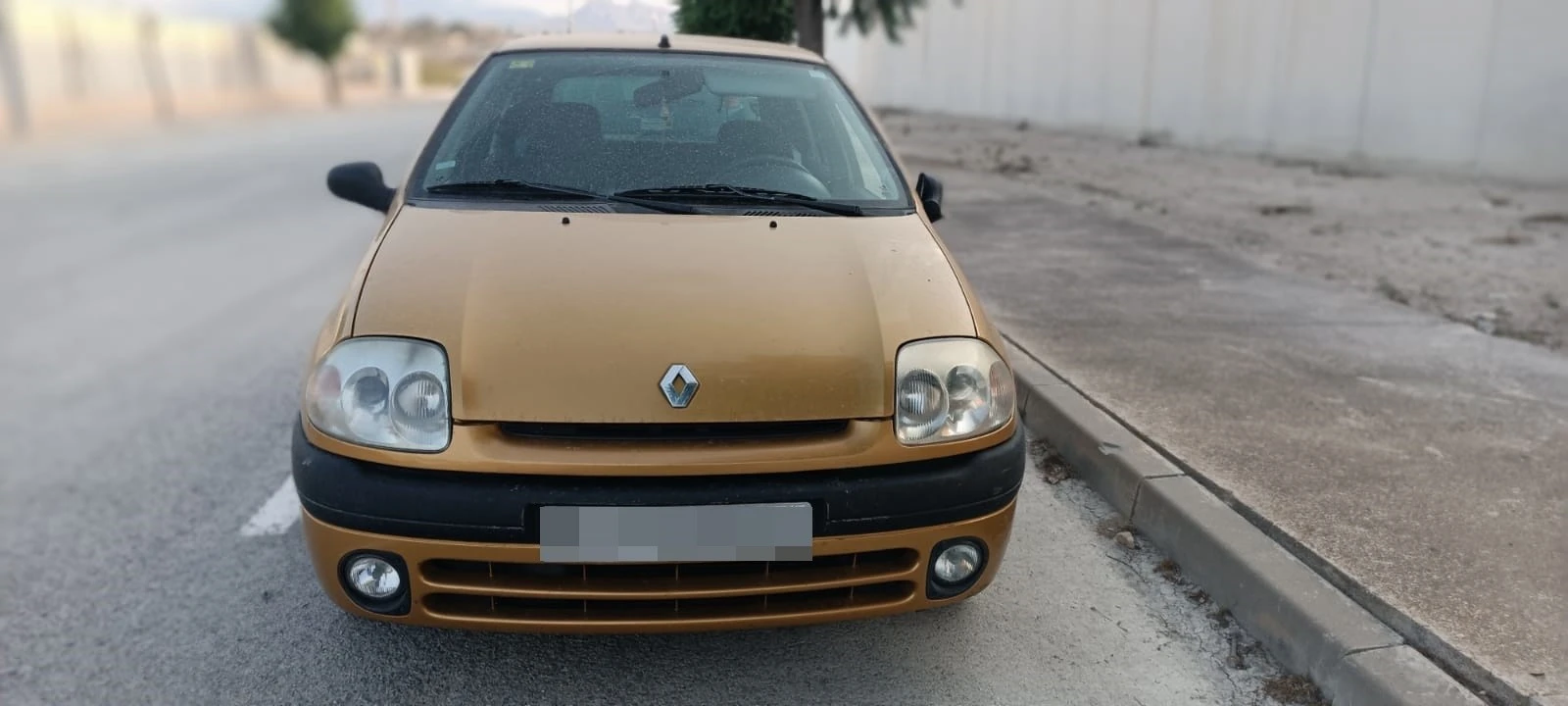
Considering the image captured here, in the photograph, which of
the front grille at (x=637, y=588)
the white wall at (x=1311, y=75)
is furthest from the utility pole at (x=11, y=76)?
the front grille at (x=637, y=588)

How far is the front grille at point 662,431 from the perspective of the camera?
7.46ft

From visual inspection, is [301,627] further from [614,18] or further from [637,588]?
[614,18]

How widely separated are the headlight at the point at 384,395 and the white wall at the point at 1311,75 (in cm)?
1229

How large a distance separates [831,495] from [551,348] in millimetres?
674

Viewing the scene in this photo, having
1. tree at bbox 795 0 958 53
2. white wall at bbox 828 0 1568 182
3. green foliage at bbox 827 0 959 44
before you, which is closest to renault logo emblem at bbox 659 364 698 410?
tree at bbox 795 0 958 53

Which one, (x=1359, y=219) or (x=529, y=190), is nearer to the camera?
(x=529, y=190)

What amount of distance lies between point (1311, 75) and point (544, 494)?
48.1 ft

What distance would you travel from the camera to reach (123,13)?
32.2 m

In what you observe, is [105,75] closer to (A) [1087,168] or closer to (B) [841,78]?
(A) [1087,168]

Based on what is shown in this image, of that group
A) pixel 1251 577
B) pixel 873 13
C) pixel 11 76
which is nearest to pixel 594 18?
pixel 1251 577

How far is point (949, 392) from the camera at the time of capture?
8.05 feet

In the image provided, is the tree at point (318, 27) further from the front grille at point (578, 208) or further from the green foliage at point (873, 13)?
the front grille at point (578, 208)

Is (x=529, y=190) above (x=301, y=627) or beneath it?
above

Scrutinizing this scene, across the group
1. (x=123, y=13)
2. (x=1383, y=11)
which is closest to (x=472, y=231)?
(x=1383, y=11)
